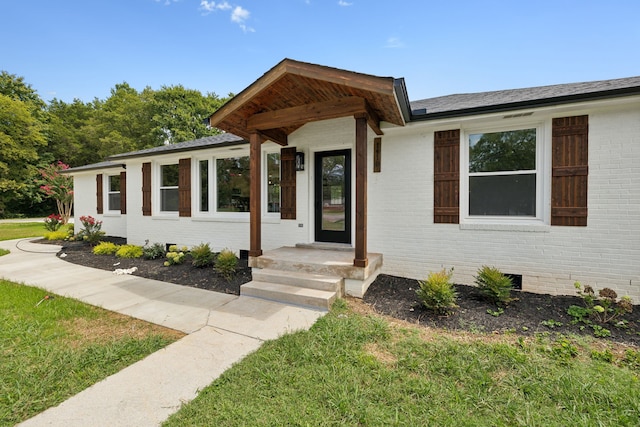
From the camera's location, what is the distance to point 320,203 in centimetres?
579

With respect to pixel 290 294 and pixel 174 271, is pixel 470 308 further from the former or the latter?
pixel 174 271

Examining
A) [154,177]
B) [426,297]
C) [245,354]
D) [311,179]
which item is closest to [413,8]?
[311,179]

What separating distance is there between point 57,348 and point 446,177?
5.65 metres

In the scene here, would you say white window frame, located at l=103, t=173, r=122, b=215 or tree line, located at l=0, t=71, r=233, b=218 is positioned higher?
tree line, located at l=0, t=71, r=233, b=218

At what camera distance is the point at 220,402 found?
6.38 ft

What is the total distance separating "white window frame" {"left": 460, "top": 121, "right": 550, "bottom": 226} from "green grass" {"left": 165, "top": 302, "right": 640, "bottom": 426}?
205 cm

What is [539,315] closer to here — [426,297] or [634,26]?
[426,297]

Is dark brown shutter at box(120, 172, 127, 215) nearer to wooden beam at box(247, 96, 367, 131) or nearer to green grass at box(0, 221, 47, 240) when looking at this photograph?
green grass at box(0, 221, 47, 240)

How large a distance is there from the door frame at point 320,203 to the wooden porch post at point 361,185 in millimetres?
1416

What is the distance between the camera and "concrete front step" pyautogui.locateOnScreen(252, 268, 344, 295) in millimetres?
3998

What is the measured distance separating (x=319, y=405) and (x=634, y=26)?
8729 mm

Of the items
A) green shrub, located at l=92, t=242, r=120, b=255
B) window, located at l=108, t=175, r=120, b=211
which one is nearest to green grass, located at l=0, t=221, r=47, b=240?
window, located at l=108, t=175, r=120, b=211

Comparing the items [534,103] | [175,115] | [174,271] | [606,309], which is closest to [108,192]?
[174,271]

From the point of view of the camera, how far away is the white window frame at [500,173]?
4.21 meters
